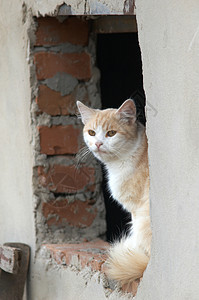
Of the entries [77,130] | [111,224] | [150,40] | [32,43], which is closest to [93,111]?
[77,130]

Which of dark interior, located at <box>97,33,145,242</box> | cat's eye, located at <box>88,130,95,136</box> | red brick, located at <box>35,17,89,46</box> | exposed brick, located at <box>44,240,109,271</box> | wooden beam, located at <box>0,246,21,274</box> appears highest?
red brick, located at <box>35,17,89,46</box>

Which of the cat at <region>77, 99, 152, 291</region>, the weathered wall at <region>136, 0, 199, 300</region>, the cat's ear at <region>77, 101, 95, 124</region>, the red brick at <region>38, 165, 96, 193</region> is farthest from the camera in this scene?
the red brick at <region>38, 165, 96, 193</region>

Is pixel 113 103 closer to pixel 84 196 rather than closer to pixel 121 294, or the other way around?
pixel 84 196

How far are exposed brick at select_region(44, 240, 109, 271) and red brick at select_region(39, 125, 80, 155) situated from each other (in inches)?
20.9

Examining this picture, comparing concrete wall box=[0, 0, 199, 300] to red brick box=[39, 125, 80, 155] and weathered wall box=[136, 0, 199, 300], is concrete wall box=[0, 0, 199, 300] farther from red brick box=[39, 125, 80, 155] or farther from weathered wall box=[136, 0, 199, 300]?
red brick box=[39, 125, 80, 155]

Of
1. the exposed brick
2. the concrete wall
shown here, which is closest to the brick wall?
the exposed brick

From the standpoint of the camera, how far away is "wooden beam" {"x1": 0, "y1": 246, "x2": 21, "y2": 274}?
10.1 ft

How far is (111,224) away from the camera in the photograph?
4031 mm

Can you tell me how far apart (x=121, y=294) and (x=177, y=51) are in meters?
1.14

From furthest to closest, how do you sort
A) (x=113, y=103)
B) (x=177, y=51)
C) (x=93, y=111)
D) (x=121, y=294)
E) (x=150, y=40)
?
1. (x=113, y=103)
2. (x=93, y=111)
3. (x=121, y=294)
4. (x=150, y=40)
5. (x=177, y=51)

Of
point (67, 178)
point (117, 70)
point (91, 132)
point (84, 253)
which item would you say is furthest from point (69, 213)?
point (117, 70)

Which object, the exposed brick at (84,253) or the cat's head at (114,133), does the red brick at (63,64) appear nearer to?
the cat's head at (114,133)

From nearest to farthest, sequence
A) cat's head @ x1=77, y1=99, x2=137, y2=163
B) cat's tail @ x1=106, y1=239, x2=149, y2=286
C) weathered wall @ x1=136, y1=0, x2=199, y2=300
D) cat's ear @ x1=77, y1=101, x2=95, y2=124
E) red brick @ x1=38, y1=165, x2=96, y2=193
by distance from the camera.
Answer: weathered wall @ x1=136, y1=0, x2=199, y2=300 < cat's tail @ x1=106, y1=239, x2=149, y2=286 < cat's head @ x1=77, y1=99, x2=137, y2=163 < cat's ear @ x1=77, y1=101, x2=95, y2=124 < red brick @ x1=38, y1=165, x2=96, y2=193

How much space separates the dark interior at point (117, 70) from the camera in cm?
385
